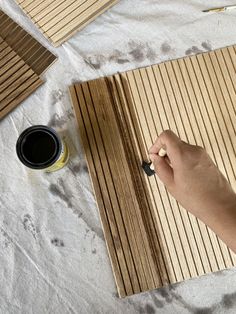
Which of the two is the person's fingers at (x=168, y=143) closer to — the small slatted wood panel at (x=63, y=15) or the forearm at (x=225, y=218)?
the forearm at (x=225, y=218)

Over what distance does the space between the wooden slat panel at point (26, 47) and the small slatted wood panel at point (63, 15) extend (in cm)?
3

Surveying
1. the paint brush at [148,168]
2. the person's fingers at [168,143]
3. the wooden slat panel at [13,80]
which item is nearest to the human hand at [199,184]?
the person's fingers at [168,143]

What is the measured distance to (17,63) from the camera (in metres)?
0.88

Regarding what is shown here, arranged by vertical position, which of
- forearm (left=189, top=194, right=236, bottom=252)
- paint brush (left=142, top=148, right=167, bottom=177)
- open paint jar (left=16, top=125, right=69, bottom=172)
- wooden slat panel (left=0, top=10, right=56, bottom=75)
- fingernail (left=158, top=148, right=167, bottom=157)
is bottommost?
forearm (left=189, top=194, right=236, bottom=252)

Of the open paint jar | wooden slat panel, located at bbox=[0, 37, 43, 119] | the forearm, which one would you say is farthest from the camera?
wooden slat panel, located at bbox=[0, 37, 43, 119]

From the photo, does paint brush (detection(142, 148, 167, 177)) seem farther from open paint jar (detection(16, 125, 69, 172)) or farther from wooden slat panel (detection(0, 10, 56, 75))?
wooden slat panel (detection(0, 10, 56, 75))

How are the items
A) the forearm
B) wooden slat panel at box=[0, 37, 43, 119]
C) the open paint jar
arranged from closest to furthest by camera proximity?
the forearm, the open paint jar, wooden slat panel at box=[0, 37, 43, 119]

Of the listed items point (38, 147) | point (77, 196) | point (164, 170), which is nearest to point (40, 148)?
point (38, 147)

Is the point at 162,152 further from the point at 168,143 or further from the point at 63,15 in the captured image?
the point at 63,15

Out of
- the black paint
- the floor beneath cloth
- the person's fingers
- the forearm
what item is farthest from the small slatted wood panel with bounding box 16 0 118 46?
the forearm

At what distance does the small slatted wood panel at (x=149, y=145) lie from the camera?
0.80m

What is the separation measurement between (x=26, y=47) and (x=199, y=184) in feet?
1.58

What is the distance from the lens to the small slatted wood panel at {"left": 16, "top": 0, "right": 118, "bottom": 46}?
0.88 meters

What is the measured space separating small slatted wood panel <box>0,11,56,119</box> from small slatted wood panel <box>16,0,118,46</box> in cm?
4
